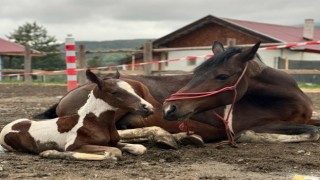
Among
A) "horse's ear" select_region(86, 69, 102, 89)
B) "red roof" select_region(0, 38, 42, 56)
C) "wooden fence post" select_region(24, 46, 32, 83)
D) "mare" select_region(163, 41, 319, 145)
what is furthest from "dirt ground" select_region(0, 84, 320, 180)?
"red roof" select_region(0, 38, 42, 56)

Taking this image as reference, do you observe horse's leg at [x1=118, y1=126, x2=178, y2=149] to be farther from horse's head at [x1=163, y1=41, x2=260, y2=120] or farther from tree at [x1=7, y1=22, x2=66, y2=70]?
tree at [x1=7, y1=22, x2=66, y2=70]

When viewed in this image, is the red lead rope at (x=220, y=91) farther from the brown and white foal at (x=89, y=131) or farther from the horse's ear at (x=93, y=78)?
the horse's ear at (x=93, y=78)

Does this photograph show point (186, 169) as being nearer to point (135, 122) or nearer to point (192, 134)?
point (192, 134)

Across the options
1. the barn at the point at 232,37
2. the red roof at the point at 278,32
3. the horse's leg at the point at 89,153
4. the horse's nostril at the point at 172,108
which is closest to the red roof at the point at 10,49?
the barn at the point at 232,37

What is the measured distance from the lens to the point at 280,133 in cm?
517

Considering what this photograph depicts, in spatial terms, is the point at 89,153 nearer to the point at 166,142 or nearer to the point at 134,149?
the point at 134,149

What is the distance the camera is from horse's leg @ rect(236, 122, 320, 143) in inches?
201

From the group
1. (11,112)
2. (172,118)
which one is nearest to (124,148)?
(172,118)

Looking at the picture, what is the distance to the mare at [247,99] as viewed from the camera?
4.71 metres

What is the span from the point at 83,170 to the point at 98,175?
0.77ft

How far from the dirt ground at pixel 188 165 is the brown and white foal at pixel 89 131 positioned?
0.11 metres

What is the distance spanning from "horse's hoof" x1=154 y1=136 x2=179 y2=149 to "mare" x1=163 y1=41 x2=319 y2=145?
1.36 feet

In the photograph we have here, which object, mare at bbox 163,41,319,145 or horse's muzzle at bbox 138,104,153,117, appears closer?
horse's muzzle at bbox 138,104,153,117

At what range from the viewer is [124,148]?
182 inches
